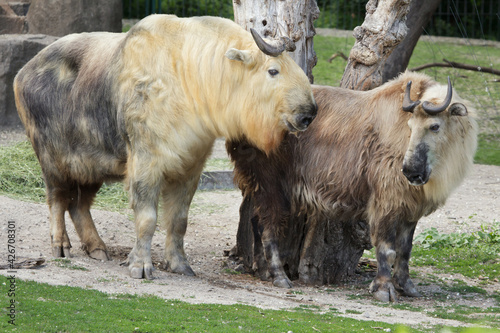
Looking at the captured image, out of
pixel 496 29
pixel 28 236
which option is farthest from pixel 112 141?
pixel 496 29

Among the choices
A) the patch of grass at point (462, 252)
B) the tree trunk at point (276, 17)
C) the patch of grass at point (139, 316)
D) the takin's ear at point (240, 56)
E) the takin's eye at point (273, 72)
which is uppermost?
the tree trunk at point (276, 17)

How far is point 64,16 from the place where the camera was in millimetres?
15031

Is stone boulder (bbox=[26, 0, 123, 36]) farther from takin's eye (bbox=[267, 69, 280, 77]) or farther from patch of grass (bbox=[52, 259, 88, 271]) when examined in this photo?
takin's eye (bbox=[267, 69, 280, 77])

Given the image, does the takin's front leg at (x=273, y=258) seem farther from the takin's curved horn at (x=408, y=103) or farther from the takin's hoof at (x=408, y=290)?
the takin's curved horn at (x=408, y=103)

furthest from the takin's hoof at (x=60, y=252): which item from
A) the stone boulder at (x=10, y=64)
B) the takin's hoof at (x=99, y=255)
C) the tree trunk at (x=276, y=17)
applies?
the stone boulder at (x=10, y=64)

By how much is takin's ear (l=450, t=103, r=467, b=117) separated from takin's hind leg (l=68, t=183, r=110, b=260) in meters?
3.43

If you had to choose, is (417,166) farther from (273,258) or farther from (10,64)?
(10,64)

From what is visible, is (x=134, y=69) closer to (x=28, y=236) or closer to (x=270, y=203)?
(x=270, y=203)

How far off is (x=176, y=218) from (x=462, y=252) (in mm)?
3479

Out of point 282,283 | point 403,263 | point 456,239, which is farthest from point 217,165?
point 403,263

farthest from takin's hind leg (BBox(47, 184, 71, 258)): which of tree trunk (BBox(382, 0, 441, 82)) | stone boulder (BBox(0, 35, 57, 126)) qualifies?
tree trunk (BBox(382, 0, 441, 82))

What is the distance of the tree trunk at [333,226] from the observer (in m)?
7.29

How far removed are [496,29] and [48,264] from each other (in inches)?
757

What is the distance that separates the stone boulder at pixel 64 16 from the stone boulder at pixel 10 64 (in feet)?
6.10
